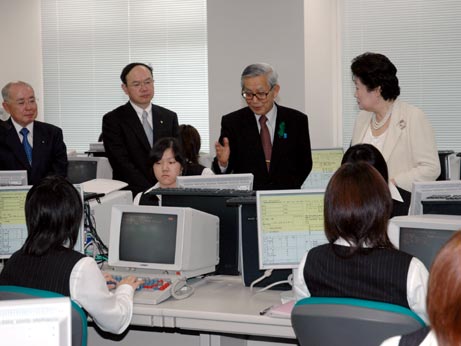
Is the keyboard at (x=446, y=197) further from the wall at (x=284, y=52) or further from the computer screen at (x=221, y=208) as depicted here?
the wall at (x=284, y=52)

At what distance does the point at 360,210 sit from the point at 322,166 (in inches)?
124

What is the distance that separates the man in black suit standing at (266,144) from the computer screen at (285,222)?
1153mm

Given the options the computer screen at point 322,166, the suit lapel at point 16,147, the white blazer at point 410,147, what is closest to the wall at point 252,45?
the computer screen at point 322,166

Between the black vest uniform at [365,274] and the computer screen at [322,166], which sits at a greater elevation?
the computer screen at [322,166]

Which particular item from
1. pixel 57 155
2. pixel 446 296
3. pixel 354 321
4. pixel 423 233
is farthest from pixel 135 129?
pixel 446 296

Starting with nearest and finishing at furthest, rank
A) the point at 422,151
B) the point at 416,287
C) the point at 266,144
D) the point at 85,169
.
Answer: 1. the point at 416,287
2. the point at 422,151
3. the point at 266,144
4. the point at 85,169

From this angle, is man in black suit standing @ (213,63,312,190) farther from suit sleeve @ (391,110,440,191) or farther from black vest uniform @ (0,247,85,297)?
black vest uniform @ (0,247,85,297)

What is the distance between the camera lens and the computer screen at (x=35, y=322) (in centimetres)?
154

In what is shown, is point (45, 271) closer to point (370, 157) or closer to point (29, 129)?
point (370, 157)

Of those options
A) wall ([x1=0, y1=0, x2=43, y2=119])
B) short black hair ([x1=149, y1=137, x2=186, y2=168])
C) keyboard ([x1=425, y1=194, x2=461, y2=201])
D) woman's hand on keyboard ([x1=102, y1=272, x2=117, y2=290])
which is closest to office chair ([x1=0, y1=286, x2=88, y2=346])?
woman's hand on keyboard ([x1=102, y1=272, x2=117, y2=290])

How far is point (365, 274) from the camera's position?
2363 millimetres

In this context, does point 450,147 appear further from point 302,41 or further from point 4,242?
point 4,242

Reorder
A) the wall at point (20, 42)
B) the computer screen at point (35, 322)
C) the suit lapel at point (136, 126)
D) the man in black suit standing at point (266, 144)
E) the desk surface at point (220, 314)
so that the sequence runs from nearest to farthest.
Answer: the computer screen at point (35, 322) < the desk surface at point (220, 314) < the man in black suit standing at point (266, 144) < the suit lapel at point (136, 126) < the wall at point (20, 42)

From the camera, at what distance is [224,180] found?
11.8ft
